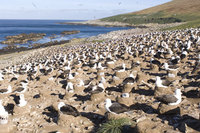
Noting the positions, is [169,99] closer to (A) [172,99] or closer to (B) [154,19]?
(A) [172,99]

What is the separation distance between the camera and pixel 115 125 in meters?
6.89

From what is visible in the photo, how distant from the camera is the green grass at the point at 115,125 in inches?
265

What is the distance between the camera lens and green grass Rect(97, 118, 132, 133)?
6743mm

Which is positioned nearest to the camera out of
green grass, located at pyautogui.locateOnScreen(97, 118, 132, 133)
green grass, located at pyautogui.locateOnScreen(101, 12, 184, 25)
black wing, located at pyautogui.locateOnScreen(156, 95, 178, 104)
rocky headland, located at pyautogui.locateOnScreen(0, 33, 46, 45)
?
green grass, located at pyautogui.locateOnScreen(97, 118, 132, 133)

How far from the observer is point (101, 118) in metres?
8.49

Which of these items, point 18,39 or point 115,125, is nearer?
point 115,125

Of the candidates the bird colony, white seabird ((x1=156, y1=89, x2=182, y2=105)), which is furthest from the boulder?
white seabird ((x1=156, y1=89, x2=182, y2=105))

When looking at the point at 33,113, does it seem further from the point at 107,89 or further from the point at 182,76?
the point at 182,76

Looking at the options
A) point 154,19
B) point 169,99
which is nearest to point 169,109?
point 169,99

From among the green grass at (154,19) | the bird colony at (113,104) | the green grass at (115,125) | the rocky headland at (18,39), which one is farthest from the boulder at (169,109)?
the green grass at (154,19)

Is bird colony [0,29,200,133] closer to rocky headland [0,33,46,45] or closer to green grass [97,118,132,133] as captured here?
green grass [97,118,132,133]

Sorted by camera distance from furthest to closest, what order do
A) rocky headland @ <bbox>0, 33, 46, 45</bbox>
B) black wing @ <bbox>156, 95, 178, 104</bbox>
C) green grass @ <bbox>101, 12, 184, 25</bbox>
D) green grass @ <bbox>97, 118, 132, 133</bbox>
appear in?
green grass @ <bbox>101, 12, 184, 25</bbox> < rocky headland @ <bbox>0, 33, 46, 45</bbox> < black wing @ <bbox>156, 95, 178, 104</bbox> < green grass @ <bbox>97, 118, 132, 133</bbox>

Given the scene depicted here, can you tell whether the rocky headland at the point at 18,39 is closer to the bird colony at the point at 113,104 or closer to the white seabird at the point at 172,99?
the bird colony at the point at 113,104

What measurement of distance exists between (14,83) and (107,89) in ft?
29.6
